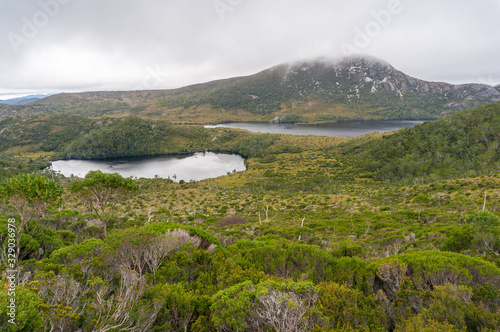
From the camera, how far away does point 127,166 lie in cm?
12006

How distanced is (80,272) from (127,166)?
123269mm

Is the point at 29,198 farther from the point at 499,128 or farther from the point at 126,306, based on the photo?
the point at 499,128

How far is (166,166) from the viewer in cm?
11975

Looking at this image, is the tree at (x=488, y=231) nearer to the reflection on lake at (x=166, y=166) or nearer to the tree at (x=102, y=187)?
the tree at (x=102, y=187)

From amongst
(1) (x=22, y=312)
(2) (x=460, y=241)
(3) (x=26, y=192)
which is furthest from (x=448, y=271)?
(3) (x=26, y=192)

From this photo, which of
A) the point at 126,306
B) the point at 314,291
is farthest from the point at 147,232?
the point at 314,291

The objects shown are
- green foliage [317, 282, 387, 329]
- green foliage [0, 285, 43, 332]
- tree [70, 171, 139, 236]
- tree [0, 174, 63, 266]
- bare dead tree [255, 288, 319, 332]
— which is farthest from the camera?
tree [70, 171, 139, 236]

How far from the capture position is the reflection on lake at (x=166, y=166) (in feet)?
341

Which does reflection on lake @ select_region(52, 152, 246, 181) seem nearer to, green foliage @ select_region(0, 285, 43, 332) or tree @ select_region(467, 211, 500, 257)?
tree @ select_region(467, 211, 500, 257)

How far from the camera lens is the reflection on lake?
10400 centimetres

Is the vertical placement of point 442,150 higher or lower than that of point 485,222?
lower

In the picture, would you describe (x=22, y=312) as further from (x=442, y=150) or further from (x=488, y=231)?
(x=442, y=150)

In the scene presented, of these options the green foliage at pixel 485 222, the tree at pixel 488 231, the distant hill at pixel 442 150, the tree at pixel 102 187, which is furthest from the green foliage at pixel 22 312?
the distant hill at pixel 442 150

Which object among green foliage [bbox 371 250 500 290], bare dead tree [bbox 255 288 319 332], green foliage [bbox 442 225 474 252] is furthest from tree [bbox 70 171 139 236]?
green foliage [bbox 442 225 474 252]
